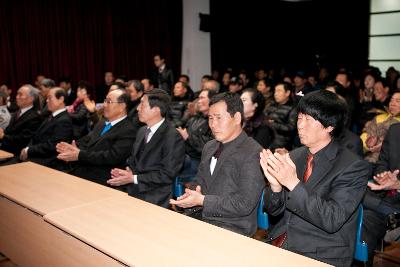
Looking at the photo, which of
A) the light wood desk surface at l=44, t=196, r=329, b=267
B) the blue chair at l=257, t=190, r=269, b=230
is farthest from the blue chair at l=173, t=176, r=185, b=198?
the light wood desk surface at l=44, t=196, r=329, b=267

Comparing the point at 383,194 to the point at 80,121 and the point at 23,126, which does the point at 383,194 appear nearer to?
the point at 23,126

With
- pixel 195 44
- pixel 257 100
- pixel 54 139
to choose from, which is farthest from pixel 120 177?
pixel 195 44

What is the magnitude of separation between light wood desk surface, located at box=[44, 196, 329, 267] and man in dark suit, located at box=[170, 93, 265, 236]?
12.0 inches

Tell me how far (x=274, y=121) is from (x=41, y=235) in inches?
124

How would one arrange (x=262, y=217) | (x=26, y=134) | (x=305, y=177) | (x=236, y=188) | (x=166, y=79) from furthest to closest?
(x=166, y=79) → (x=26, y=134) → (x=262, y=217) → (x=236, y=188) → (x=305, y=177)

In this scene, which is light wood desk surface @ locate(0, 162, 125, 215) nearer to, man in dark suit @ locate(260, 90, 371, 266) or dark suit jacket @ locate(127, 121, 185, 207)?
dark suit jacket @ locate(127, 121, 185, 207)

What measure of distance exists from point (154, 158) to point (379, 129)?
2162 mm

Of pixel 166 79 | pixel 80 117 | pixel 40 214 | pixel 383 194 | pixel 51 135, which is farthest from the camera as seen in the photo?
pixel 166 79

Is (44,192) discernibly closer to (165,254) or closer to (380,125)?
(165,254)

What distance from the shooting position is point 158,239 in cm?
183

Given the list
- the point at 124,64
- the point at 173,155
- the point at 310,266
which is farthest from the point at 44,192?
the point at 124,64

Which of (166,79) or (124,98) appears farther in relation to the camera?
(166,79)

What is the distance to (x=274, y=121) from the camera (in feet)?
16.1

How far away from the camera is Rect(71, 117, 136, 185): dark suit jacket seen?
11.5ft
